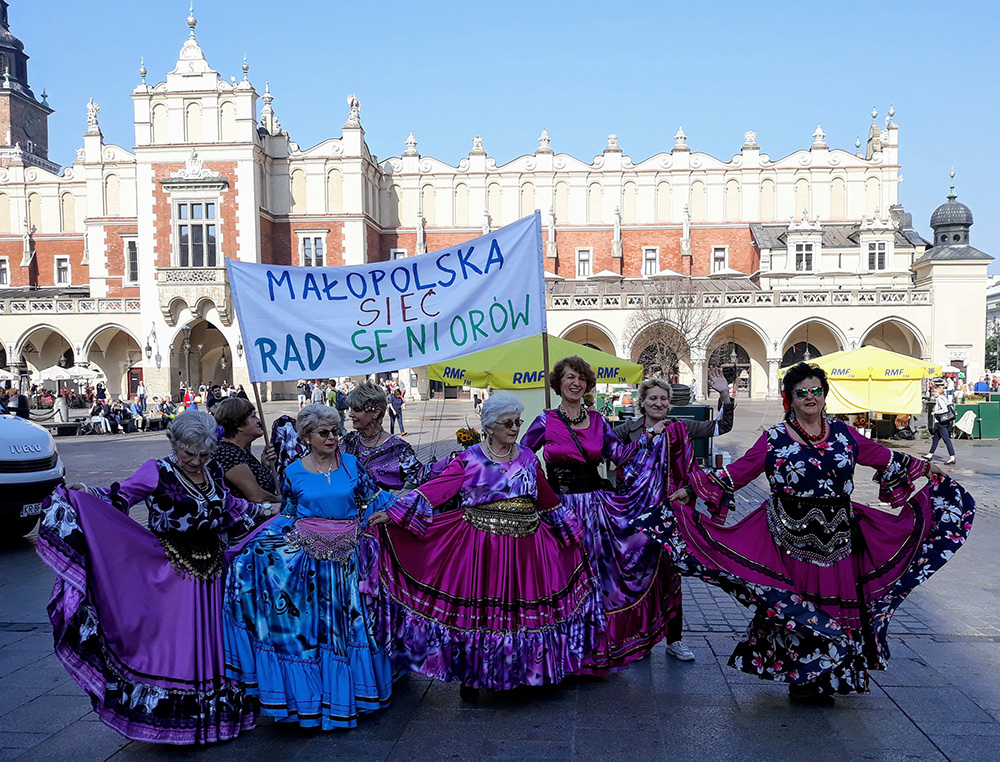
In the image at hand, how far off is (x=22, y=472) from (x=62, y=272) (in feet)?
133

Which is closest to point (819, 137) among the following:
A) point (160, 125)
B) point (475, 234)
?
point (475, 234)

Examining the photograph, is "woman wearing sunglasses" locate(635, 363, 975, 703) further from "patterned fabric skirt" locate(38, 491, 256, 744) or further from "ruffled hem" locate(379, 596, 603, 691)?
"patterned fabric skirt" locate(38, 491, 256, 744)

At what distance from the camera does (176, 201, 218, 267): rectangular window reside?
118 ft

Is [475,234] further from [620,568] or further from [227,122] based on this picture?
[620,568]

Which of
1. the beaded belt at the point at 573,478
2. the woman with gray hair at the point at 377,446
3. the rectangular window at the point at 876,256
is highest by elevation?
the rectangular window at the point at 876,256

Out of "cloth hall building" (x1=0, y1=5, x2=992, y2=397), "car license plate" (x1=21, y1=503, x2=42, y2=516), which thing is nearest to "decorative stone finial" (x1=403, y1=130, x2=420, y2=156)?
"cloth hall building" (x1=0, y1=5, x2=992, y2=397)

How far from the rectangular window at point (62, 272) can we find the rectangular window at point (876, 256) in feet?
137

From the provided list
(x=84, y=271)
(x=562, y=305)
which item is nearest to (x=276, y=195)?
(x=84, y=271)

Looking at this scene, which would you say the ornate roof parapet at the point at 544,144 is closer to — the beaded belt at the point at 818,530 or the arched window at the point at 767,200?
the arched window at the point at 767,200

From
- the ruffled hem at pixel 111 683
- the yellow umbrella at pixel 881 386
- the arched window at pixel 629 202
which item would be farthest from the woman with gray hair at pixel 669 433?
the arched window at pixel 629 202

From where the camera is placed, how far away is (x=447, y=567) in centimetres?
404

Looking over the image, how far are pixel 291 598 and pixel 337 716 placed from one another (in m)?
0.61

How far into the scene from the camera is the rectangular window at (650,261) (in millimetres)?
41406

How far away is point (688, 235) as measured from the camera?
4091 cm
